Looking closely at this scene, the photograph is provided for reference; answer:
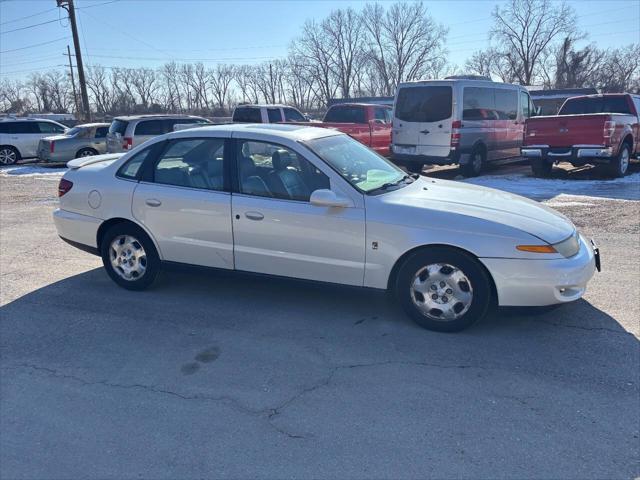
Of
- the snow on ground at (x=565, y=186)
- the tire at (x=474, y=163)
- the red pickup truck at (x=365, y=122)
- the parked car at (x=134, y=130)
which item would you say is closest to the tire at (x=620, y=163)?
the snow on ground at (x=565, y=186)

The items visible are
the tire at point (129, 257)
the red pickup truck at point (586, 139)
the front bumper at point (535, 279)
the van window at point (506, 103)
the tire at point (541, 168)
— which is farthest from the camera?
the van window at point (506, 103)

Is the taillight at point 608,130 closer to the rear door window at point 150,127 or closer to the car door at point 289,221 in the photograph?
the car door at point 289,221

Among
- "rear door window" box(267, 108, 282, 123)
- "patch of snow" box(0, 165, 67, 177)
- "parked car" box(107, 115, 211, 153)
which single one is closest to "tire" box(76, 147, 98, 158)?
"patch of snow" box(0, 165, 67, 177)

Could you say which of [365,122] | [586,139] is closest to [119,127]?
[365,122]

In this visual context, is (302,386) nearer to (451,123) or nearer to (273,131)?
(273,131)

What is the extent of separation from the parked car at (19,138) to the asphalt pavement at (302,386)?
17.7 metres

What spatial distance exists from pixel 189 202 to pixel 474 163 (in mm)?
10074

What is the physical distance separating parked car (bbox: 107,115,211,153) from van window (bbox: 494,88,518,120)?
944cm

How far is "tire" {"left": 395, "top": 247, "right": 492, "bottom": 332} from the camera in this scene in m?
4.04

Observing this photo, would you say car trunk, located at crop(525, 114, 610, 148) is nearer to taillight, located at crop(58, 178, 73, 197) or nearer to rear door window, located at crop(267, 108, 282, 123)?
rear door window, located at crop(267, 108, 282, 123)

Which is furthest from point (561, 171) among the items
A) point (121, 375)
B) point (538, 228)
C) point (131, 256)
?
point (121, 375)

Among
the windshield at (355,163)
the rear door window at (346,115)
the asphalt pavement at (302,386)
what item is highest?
the rear door window at (346,115)

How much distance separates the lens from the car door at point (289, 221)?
4.32 meters

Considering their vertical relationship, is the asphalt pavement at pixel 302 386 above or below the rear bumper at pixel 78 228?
below
